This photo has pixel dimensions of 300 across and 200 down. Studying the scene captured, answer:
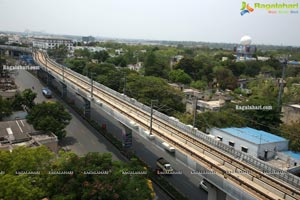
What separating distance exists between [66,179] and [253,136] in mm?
19539

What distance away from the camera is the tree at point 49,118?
24.6m

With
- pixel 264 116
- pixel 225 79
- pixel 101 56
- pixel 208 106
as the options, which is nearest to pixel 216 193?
pixel 264 116

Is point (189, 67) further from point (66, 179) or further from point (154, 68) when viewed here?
point (66, 179)

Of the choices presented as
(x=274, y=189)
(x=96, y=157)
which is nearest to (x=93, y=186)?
(x=96, y=157)

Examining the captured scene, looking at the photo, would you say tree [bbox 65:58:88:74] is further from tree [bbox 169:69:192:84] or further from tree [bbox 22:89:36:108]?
tree [bbox 22:89:36:108]

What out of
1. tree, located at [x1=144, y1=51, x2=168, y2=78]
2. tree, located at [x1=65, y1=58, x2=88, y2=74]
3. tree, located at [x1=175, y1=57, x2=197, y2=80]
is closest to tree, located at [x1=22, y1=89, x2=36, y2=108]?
tree, located at [x1=65, y1=58, x2=88, y2=74]

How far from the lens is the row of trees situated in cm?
1256

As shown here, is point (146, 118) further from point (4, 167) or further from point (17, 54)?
point (17, 54)

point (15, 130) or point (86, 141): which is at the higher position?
point (15, 130)

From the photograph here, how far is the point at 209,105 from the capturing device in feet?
122

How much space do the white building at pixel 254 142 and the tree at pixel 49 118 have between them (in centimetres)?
1623

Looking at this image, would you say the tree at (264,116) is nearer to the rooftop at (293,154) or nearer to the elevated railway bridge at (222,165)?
the rooftop at (293,154)

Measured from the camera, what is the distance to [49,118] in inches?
979

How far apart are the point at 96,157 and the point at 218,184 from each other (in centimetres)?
684
